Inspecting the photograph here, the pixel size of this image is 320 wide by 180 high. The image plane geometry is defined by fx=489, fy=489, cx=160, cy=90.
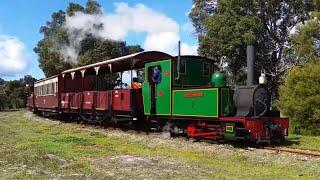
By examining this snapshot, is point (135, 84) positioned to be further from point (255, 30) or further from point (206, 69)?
point (255, 30)

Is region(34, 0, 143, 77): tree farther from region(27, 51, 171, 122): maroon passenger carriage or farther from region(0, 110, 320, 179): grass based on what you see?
region(0, 110, 320, 179): grass

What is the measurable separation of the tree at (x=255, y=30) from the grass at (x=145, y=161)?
71.2 feet

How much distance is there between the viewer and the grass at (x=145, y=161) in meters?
9.25

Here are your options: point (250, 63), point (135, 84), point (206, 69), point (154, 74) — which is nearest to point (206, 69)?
point (206, 69)

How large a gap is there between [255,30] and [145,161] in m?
27.3

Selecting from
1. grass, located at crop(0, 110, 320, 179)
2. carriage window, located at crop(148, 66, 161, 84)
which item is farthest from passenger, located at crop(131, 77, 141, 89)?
grass, located at crop(0, 110, 320, 179)

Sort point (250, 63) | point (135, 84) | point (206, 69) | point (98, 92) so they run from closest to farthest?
point (250, 63) < point (206, 69) < point (135, 84) < point (98, 92)

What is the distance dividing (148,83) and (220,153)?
591 centimetres

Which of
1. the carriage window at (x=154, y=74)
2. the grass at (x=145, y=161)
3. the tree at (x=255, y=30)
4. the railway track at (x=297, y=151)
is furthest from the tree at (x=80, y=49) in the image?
the railway track at (x=297, y=151)

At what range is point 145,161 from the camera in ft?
36.0

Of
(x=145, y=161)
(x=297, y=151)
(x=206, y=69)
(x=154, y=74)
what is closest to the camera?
(x=145, y=161)

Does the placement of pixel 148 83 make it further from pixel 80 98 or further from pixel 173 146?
pixel 80 98

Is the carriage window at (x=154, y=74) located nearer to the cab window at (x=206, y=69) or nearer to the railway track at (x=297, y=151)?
the cab window at (x=206, y=69)

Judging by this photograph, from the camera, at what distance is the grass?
9.25 metres
